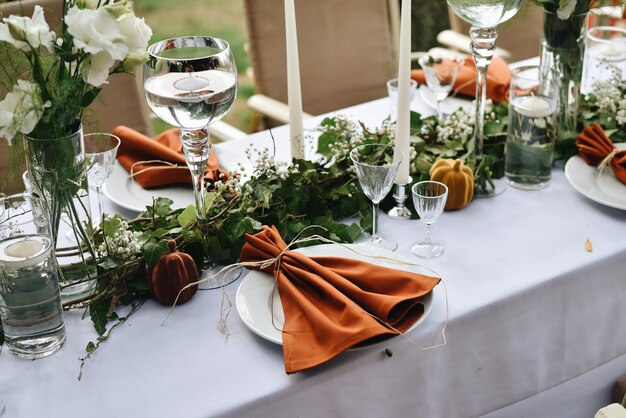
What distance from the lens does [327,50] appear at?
241cm

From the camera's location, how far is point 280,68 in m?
2.36

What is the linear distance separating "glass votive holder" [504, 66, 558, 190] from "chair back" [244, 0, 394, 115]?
3.10 ft

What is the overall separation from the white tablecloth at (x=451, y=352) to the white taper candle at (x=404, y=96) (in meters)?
0.11

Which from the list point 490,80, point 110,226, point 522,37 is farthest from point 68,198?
point 522,37

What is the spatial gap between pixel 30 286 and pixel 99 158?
1.05ft


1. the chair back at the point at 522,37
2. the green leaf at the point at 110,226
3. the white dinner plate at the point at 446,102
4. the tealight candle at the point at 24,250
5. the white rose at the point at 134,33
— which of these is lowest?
the chair back at the point at 522,37

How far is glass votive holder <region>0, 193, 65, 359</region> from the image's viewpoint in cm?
107

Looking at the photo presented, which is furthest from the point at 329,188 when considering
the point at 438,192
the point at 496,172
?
the point at 496,172

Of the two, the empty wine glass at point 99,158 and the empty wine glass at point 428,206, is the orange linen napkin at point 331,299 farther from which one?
the empty wine glass at point 99,158

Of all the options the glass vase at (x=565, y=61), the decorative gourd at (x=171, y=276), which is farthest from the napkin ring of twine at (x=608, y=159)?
the decorative gourd at (x=171, y=276)

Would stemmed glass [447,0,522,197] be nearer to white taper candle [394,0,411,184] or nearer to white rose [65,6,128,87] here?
white taper candle [394,0,411,184]

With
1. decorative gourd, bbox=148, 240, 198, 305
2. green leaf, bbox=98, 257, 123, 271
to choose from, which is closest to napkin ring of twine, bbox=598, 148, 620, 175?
decorative gourd, bbox=148, 240, 198, 305

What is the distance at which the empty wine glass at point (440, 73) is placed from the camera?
168 centimetres

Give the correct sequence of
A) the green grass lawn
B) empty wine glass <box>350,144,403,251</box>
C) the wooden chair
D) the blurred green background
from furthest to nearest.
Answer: the green grass lawn
the blurred green background
the wooden chair
empty wine glass <box>350,144,403,251</box>
